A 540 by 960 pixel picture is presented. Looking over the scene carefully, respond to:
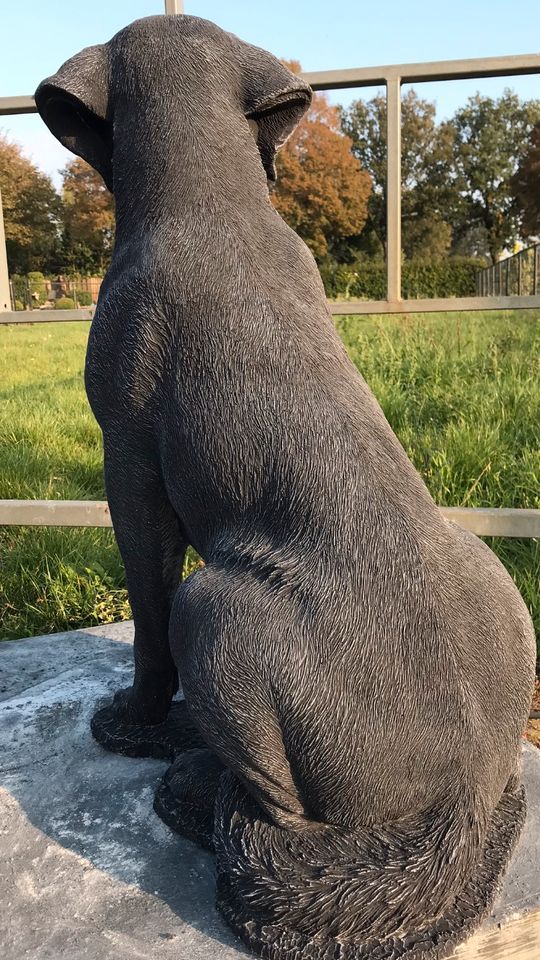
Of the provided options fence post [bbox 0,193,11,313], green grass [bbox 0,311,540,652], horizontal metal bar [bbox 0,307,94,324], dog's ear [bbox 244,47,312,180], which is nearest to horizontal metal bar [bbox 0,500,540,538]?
green grass [bbox 0,311,540,652]

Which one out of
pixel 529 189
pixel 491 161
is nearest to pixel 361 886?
pixel 529 189

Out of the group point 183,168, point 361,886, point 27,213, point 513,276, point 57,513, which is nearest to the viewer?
point 361,886

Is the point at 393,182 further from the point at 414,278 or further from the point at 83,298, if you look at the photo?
the point at 414,278

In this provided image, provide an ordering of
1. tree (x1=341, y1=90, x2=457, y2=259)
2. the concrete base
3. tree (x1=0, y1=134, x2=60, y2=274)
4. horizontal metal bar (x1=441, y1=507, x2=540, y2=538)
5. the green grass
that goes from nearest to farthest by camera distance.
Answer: the concrete base → horizontal metal bar (x1=441, y1=507, x2=540, y2=538) → the green grass → tree (x1=0, y1=134, x2=60, y2=274) → tree (x1=341, y1=90, x2=457, y2=259)

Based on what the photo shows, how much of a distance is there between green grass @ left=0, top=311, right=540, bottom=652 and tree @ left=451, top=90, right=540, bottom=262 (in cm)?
63

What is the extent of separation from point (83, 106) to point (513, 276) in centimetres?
404

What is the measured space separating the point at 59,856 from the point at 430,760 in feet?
2.96

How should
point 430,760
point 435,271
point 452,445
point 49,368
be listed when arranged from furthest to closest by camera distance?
point 49,368
point 435,271
point 452,445
point 430,760

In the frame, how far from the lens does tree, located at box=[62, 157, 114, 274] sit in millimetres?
3682

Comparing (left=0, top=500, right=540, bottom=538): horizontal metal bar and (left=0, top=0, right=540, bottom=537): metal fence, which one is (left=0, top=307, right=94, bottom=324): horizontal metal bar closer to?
(left=0, top=0, right=540, bottom=537): metal fence

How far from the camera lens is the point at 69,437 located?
443 cm

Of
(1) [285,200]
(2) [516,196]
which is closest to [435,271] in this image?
(2) [516,196]

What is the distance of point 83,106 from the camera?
4.73ft

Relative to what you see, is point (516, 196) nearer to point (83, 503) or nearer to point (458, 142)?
point (458, 142)
